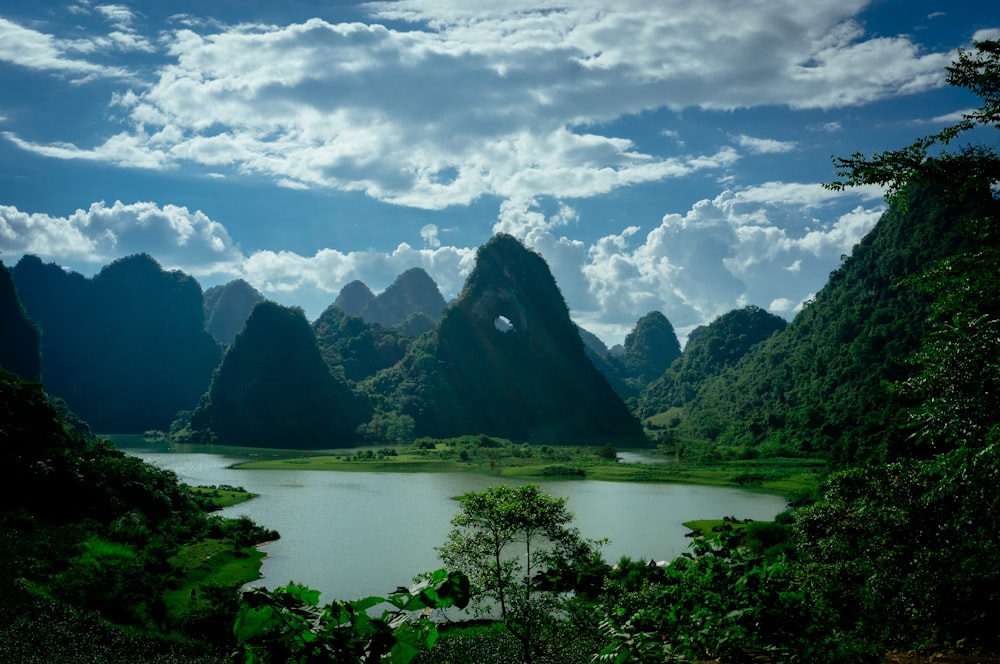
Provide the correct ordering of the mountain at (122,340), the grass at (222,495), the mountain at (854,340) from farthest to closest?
the mountain at (122,340), the mountain at (854,340), the grass at (222,495)

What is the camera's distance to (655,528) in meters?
34.8

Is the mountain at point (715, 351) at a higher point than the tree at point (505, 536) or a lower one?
higher

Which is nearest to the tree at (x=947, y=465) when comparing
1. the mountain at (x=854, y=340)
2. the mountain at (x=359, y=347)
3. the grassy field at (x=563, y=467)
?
the grassy field at (x=563, y=467)

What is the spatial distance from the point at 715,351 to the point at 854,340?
71032 mm

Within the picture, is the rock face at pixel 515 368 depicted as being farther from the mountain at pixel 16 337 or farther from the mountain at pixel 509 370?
the mountain at pixel 16 337

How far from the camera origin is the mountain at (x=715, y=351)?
5955 inches

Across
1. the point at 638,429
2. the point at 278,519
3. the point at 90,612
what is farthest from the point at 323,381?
the point at 90,612

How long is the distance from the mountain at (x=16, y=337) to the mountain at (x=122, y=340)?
138ft

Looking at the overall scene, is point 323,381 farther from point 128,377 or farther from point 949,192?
point 949,192

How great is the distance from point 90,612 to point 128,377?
14815 centimetres

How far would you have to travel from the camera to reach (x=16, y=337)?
95.4 metres

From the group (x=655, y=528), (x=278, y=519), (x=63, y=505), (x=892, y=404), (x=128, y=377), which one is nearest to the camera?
(x=63, y=505)

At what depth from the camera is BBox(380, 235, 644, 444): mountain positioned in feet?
395

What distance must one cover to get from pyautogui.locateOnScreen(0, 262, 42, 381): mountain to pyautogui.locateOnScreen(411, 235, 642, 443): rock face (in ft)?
191
